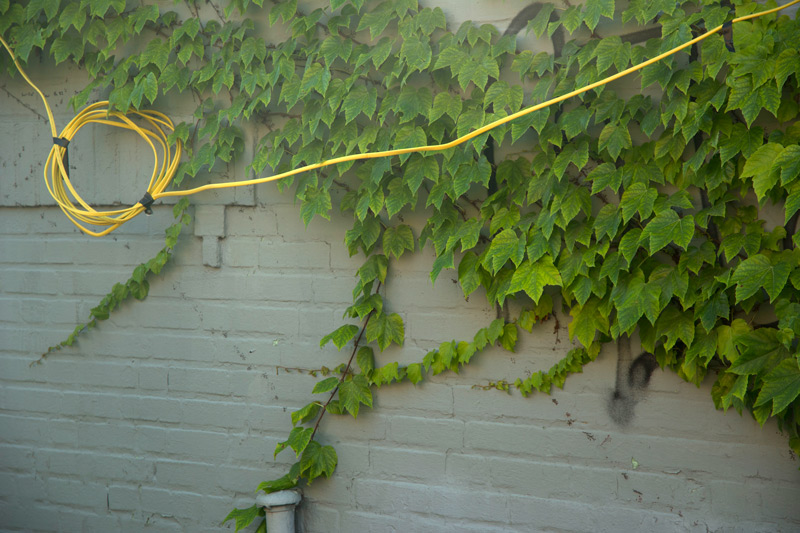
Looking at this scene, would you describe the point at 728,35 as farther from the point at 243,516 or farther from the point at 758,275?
the point at 243,516

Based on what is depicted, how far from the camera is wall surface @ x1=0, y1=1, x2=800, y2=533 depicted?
2059 millimetres

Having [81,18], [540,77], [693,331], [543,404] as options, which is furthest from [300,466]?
[81,18]

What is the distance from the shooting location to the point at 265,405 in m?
2.46

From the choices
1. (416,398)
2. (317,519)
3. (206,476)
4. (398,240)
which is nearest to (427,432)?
(416,398)

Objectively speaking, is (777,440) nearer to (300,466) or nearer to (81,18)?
(300,466)

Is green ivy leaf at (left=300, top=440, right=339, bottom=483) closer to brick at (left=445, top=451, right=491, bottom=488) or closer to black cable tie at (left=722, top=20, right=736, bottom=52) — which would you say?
brick at (left=445, top=451, right=491, bottom=488)

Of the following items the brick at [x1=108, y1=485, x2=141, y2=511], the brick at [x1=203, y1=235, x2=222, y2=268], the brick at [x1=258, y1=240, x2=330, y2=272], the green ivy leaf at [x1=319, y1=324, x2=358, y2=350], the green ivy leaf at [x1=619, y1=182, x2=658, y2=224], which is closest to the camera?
the green ivy leaf at [x1=619, y1=182, x2=658, y2=224]

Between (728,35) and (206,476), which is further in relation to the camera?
(206,476)

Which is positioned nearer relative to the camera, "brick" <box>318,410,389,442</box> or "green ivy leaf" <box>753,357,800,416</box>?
"green ivy leaf" <box>753,357,800,416</box>

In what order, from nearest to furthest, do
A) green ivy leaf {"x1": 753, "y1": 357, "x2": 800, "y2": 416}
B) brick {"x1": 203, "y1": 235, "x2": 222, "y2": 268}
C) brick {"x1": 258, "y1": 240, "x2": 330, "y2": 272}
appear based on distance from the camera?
green ivy leaf {"x1": 753, "y1": 357, "x2": 800, "y2": 416} → brick {"x1": 258, "y1": 240, "x2": 330, "y2": 272} → brick {"x1": 203, "y1": 235, "x2": 222, "y2": 268}

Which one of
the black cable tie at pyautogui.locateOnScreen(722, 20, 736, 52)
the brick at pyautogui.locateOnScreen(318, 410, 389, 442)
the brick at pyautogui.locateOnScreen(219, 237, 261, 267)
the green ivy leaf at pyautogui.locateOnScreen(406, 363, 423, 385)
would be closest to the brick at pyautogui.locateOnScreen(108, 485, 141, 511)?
the brick at pyautogui.locateOnScreen(318, 410, 389, 442)

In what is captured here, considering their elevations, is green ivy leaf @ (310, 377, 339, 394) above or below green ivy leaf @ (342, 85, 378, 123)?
below

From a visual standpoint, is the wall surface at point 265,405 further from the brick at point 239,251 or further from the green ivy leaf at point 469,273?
the green ivy leaf at point 469,273

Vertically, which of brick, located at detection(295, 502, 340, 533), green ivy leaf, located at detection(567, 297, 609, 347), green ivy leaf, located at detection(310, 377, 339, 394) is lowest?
brick, located at detection(295, 502, 340, 533)
